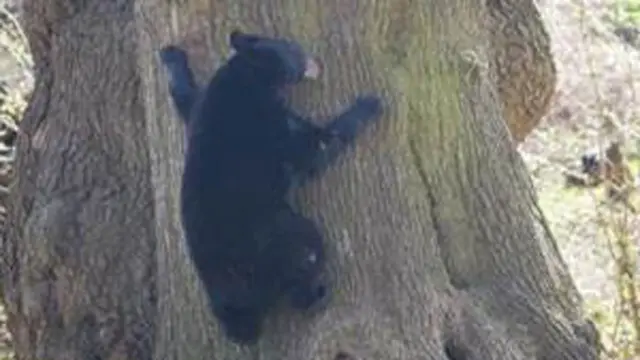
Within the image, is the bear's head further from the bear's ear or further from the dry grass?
the dry grass

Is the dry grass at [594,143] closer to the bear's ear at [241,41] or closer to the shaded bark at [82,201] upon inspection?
the shaded bark at [82,201]

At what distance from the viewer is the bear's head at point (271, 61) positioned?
209 inches

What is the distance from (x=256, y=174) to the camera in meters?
5.30

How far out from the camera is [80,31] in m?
6.72

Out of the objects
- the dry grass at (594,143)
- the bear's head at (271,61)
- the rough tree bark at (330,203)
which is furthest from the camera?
the dry grass at (594,143)


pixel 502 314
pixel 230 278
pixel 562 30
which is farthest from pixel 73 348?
pixel 562 30

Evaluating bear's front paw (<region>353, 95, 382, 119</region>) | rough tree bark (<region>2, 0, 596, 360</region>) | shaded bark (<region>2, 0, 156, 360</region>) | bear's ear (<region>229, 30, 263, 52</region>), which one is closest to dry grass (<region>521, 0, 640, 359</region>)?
rough tree bark (<region>2, 0, 596, 360</region>)

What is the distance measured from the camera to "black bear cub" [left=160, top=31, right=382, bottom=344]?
5.30 meters

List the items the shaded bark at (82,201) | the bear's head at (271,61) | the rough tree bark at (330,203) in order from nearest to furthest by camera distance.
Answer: the bear's head at (271,61) → the rough tree bark at (330,203) → the shaded bark at (82,201)

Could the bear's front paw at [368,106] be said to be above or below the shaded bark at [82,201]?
above

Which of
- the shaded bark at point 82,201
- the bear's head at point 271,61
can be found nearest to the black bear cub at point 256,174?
the bear's head at point 271,61

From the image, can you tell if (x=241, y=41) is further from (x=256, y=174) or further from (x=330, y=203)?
(x=330, y=203)

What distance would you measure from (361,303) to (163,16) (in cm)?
120

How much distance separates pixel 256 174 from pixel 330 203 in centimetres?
29
